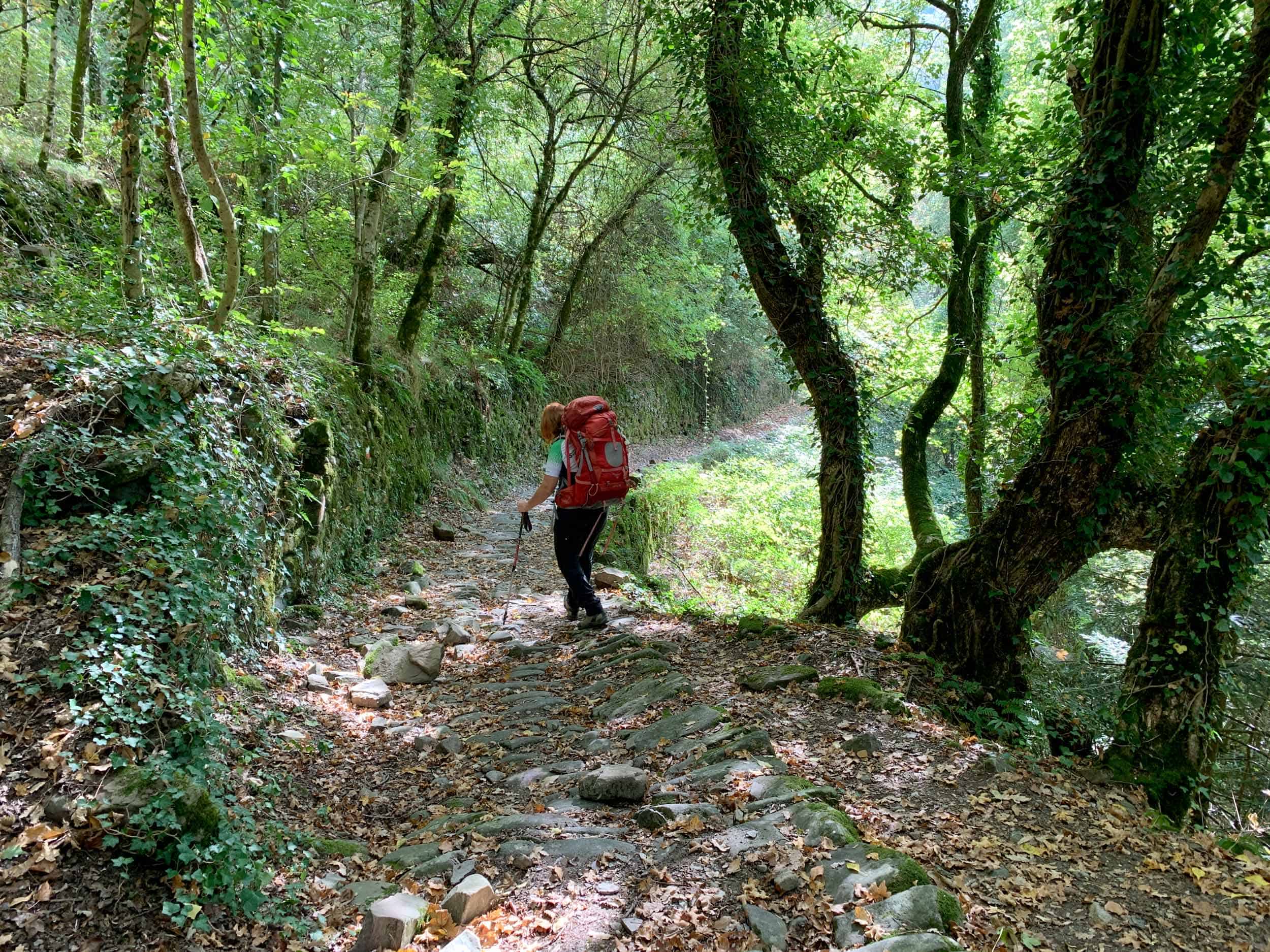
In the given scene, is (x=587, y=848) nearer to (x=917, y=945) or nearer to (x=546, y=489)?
(x=917, y=945)

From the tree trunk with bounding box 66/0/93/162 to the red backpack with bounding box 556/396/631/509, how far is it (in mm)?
7133

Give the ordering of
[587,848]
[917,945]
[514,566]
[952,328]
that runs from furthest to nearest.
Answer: [514,566] < [952,328] < [587,848] < [917,945]

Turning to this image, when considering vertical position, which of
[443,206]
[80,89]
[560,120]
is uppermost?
[560,120]

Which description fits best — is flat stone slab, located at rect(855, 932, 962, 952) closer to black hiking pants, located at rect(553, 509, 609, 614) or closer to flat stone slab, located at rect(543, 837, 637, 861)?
flat stone slab, located at rect(543, 837, 637, 861)

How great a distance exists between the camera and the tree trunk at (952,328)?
7.74m

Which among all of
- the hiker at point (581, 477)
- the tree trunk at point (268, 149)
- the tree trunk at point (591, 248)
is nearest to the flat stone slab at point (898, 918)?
the hiker at point (581, 477)

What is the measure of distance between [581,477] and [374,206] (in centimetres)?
532

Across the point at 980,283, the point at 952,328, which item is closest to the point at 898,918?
the point at 952,328

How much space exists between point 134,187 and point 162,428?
2287mm

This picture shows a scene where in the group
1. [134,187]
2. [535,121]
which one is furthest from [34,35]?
[134,187]

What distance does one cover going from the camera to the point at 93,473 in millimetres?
4105

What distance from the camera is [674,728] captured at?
185 inches

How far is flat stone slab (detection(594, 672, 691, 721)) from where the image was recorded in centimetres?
518

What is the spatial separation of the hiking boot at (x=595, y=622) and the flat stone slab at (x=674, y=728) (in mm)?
2245
